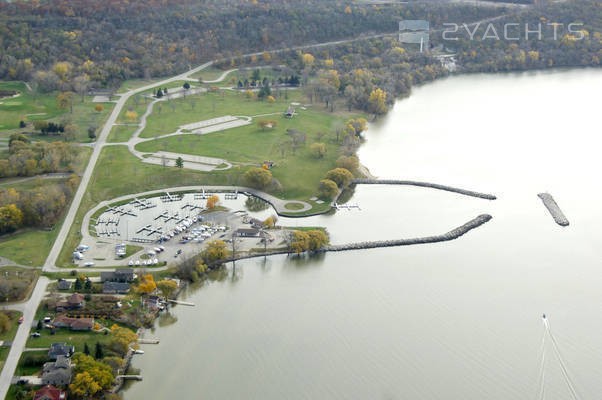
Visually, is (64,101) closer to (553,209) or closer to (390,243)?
(390,243)

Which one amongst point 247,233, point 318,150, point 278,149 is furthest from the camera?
point 278,149

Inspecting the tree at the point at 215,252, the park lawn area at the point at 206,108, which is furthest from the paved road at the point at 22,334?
the park lawn area at the point at 206,108

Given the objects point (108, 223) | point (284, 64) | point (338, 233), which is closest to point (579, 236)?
point (338, 233)

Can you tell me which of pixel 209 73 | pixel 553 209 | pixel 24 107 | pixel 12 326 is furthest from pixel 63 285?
pixel 209 73

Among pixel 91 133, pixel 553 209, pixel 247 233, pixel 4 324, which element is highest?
pixel 91 133

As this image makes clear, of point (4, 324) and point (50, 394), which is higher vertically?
point (4, 324)

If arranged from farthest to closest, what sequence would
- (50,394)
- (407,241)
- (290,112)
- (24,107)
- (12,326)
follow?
1. (290,112)
2. (24,107)
3. (407,241)
4. (12,326)
5. (50,394)

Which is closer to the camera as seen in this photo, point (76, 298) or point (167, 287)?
point (76, 298)
